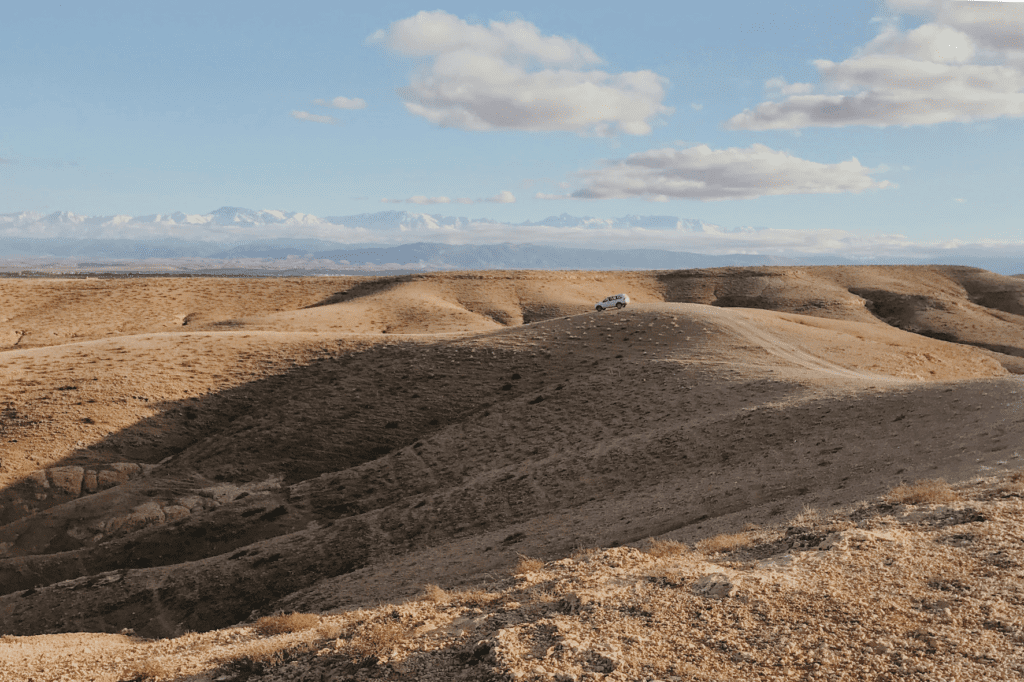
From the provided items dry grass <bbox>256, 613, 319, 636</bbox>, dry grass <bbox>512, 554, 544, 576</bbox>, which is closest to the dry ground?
dry grass <bbox>256, 613, 319, 636</bbox>

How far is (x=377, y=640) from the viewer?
11727mm

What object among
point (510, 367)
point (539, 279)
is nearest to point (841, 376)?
point (510, 367)

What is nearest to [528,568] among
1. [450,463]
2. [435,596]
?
[435,596]

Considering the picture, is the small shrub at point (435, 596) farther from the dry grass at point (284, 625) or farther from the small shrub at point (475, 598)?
the dry grass at point (284, 625)

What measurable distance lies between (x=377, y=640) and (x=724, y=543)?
829 centimetres

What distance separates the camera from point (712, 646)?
10.1 m

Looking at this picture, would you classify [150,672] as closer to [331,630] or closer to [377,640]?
[331,630]

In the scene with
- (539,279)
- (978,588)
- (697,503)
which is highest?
(539,279)

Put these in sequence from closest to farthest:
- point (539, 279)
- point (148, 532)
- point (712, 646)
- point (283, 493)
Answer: point (712, 646), point (148, 532), point (283, 493), point (539, 279)

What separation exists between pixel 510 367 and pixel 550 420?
24.3 ft

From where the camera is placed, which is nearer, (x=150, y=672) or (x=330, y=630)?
(x=150, y=672)

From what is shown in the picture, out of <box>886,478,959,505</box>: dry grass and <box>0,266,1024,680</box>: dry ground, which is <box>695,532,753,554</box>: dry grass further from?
<box>886,478,959,505</box>: dry grass

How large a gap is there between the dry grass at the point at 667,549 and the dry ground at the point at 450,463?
2.92 feet

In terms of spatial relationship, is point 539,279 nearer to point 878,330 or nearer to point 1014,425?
point 878,330
